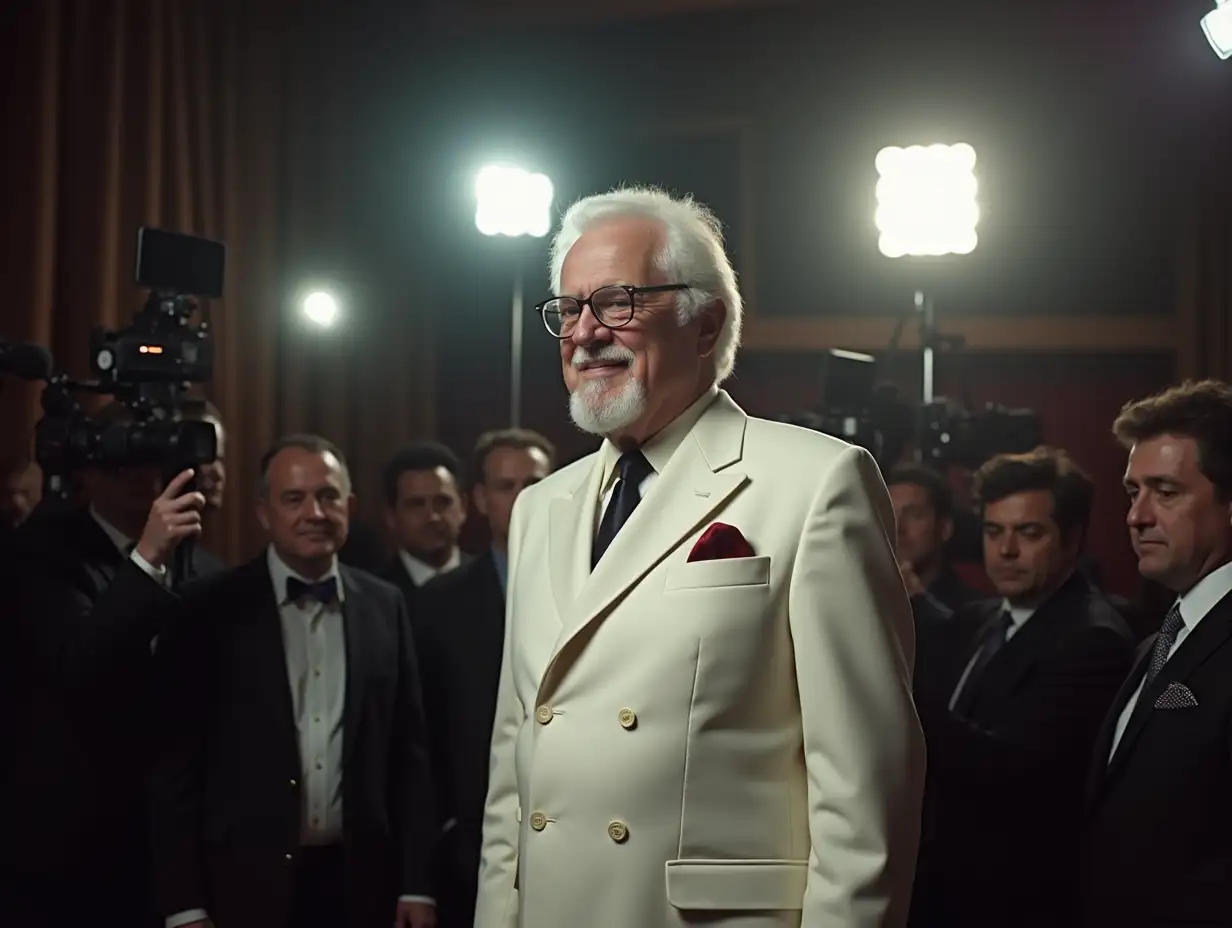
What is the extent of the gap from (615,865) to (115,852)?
4.37 feet

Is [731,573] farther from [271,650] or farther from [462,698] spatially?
[462,698]

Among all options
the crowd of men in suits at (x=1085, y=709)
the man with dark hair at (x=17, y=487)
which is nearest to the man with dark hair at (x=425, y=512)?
the man with dark hair at (x=17, y=487)

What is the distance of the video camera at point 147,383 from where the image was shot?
2.40 metres

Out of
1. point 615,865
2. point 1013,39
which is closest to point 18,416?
point 615,865

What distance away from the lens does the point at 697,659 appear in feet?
4.96

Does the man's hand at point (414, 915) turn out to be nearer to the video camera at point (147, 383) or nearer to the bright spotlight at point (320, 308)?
the video camera at point (147, 383)

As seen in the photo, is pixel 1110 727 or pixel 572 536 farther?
pixel 1110 727

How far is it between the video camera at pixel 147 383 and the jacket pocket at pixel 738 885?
130 cm

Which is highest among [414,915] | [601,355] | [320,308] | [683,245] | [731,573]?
[320,308]

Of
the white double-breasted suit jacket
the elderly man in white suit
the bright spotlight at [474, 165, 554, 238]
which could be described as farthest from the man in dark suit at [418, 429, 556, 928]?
the bright spotlight at [474, 165, 554, 238]

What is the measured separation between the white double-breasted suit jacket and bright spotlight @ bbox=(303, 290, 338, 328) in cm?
392

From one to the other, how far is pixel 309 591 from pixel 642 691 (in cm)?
121

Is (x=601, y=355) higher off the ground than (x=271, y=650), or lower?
higher

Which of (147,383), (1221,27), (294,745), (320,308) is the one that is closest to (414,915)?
(294,745)
